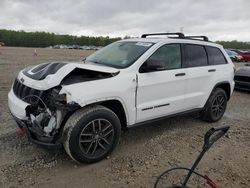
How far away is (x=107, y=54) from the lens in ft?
15.5

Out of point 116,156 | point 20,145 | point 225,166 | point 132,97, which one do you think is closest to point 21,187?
point 20,145

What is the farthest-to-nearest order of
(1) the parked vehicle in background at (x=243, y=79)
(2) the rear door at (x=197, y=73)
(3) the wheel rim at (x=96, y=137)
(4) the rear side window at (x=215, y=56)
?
1. (1) the parked vehicle in background at (x=243, y=79)
2. (4) the rear side window at (x=215, y=56)
3. (2) the rear door at (x=197, y=73)
4. (3) the wheel rim at (x=96, y=137)

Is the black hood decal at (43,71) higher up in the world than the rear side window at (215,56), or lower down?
lower down

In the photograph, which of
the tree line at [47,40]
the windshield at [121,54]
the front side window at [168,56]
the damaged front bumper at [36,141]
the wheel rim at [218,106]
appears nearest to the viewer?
the damaged front bumper at [36,141]

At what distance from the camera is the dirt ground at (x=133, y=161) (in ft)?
10.7

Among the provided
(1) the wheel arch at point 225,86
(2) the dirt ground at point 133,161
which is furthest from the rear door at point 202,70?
(2) the dirt ground at point 133,161

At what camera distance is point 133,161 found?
378 cm

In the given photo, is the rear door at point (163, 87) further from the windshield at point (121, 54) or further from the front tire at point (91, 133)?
the front tire at point (91, 133)

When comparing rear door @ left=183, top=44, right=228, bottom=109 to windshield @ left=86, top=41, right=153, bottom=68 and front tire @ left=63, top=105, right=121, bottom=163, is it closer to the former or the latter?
windshield @ left=86, top=41, right=153, bottom=68

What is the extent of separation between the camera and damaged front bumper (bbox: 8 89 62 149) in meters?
3.29

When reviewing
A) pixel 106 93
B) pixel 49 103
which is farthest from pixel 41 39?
pixel 106 93

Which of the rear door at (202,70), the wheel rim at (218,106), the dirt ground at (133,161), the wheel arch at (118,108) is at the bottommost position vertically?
the dirt ground at (133,161)

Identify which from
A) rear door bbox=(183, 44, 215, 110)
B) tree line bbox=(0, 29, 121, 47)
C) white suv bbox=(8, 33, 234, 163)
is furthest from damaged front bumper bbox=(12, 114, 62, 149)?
tree line bbox=(0, 29, 121, 47)

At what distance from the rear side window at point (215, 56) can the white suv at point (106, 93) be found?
0.34 metres
